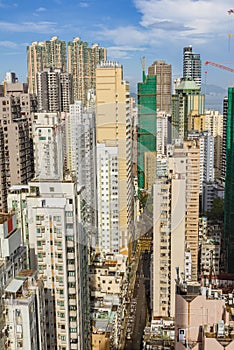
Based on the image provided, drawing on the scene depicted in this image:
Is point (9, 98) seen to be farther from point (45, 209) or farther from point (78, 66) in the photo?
point (78, 66)

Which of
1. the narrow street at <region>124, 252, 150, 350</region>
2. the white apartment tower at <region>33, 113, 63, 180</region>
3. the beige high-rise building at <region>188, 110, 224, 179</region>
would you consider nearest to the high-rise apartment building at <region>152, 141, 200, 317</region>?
the narrow street at <region>124, 252, 150, 350</region>

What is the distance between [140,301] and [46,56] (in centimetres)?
597

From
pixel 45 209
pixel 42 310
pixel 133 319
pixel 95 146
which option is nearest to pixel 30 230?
pixel 45 209

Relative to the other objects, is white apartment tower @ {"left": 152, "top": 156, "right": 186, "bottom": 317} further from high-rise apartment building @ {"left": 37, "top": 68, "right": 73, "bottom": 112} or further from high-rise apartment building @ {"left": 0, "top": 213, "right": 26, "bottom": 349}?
high-rise apartment building @ {"left": 37, "top": 68, "right": 73, "bottom": 112}

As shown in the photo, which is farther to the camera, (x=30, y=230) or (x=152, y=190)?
(x=152, y=190)

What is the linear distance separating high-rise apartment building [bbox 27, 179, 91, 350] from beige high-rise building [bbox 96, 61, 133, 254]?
1.62 metres

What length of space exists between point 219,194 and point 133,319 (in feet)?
9.43

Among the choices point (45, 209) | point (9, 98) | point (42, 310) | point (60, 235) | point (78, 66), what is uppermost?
point (78, 66)

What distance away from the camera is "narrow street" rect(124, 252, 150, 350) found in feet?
12.0

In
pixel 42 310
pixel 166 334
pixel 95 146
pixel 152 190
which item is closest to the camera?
pixel 42 310

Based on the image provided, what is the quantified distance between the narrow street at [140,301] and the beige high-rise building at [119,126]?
0.28 metres

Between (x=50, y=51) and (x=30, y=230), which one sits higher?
(x=50, y=51)

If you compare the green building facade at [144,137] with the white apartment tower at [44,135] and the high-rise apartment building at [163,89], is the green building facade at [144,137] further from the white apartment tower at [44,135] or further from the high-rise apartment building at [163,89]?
the white apartment tower at [44,135]

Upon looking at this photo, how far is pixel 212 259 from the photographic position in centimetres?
494
